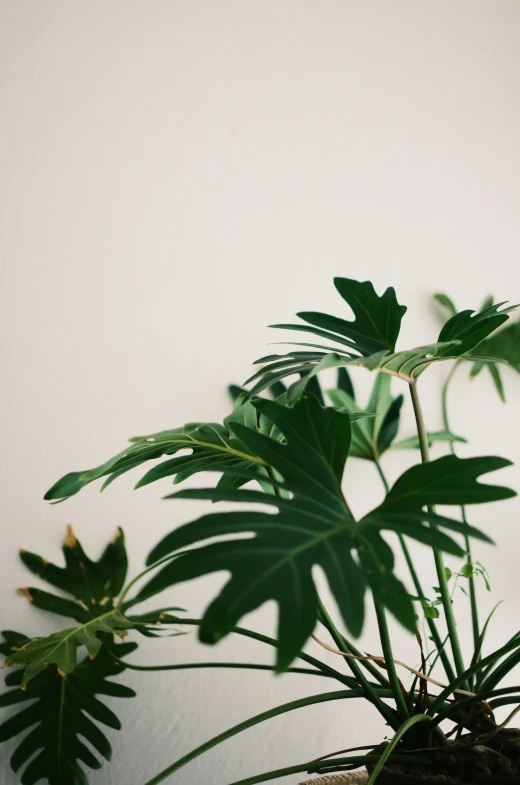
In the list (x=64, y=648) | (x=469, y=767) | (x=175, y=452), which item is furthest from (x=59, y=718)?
(x=469, y=767)

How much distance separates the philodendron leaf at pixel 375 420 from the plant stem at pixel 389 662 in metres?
0.48

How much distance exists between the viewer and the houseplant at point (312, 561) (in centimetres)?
48

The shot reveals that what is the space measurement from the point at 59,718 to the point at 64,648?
32 cm

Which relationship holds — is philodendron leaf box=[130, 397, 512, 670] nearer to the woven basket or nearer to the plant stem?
the plant stem

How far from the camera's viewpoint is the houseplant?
481mm

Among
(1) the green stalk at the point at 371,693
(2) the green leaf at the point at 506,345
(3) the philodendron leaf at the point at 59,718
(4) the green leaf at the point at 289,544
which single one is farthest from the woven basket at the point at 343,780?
(2) the green leaf at the point at 506,345

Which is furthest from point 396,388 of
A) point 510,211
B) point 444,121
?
point 444,121

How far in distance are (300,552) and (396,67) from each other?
1.29 m

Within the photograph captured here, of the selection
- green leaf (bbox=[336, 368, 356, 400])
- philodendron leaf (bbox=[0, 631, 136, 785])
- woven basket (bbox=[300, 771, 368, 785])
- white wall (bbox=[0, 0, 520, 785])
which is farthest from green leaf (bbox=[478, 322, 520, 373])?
philodendron leaf (bbox=[0, 631, 136, 785])

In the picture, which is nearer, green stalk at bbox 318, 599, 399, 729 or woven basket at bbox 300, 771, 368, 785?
green stalk at bbox 318, 599, 399, 729

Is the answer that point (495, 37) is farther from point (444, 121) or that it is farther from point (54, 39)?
point (54, 39)

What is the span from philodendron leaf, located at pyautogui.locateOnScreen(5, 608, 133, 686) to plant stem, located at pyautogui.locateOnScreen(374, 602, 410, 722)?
33 centimetres

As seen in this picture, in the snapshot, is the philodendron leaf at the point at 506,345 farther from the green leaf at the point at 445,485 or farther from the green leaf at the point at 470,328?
the green leaf at the point at 445,485

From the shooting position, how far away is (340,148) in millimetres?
1433
